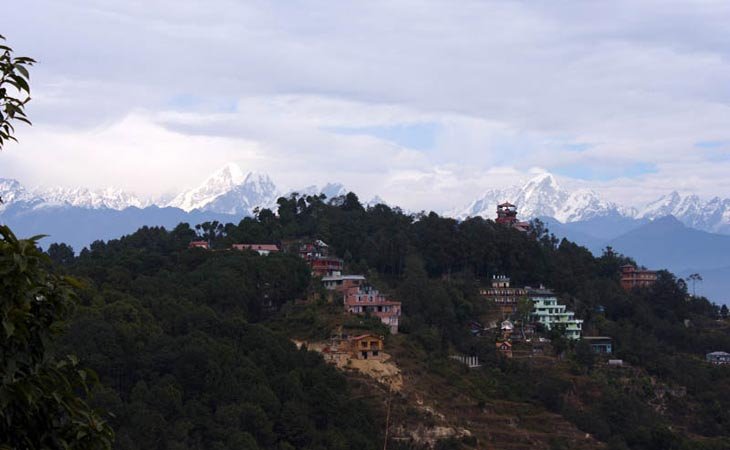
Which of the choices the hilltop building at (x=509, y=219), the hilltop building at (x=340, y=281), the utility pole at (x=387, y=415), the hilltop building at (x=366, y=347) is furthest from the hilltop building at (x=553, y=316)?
the utility pole at (x=387, y=415)

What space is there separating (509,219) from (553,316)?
13.0m

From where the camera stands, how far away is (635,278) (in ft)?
188

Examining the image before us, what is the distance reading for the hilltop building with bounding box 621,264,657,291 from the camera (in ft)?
187

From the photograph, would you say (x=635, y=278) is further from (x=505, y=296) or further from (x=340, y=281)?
(x=340, y=281)

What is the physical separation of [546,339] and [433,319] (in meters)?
4.97

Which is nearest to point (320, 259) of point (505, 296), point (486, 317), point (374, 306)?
point (374, 306)

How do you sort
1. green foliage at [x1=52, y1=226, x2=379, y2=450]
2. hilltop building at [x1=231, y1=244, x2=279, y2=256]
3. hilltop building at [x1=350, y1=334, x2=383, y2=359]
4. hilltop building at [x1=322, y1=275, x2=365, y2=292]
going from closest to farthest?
green foliage at [x1=52, y1=226, x2=379, y2=450] < hilltop building at [x1=350, y1=334, x2=383, y2=359] < hilltop building at [x1=322, y1=275, x2=365, y2=292] < hilltop building at [x1=231, y1=244, x2=279, y2=256]

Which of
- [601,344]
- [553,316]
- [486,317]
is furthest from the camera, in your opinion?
[553,316]

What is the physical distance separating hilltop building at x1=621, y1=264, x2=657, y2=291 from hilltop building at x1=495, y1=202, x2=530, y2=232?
557cm

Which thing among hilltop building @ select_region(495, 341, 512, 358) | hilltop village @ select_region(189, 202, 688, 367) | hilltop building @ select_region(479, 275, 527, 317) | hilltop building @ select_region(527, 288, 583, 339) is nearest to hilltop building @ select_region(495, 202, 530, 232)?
hilltop village @ select_region(189, 202, 688, 367)

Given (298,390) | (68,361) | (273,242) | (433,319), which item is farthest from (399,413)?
(68,361)

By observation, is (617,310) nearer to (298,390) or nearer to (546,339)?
(546,339)

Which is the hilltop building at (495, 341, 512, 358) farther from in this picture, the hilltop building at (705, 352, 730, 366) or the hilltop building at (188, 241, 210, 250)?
the hilltop building at (188, 241, 210, 250)

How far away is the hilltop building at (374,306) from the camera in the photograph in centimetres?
4262
